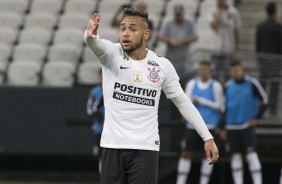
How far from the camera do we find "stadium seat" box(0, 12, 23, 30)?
18.3 metres

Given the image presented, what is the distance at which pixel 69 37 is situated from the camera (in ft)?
57.9

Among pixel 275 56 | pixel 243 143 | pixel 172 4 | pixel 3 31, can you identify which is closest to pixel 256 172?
pixel 243 143

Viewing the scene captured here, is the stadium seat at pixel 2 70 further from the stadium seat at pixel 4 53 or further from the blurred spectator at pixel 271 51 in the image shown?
the blurred spectator at pixel 271 51

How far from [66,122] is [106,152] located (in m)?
9.35

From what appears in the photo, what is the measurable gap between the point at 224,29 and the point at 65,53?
9.78 feet

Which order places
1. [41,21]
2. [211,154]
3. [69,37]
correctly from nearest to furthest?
[211,154] < [69,37] < [41,21]

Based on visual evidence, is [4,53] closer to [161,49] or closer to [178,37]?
[161,49]

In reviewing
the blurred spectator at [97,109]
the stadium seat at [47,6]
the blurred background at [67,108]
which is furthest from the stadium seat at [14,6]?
the blurred spectator at [97,109]

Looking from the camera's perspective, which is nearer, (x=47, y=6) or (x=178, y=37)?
(x=178, y=37)

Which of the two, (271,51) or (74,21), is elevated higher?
(74,21)

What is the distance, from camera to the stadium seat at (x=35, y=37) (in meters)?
17.8

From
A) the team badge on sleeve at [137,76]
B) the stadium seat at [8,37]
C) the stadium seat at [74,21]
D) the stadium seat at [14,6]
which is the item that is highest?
the stadium seat at [14,6]

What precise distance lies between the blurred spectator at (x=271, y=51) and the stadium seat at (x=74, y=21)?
376cm

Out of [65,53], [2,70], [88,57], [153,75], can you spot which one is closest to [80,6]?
[65,53]
